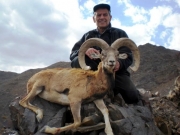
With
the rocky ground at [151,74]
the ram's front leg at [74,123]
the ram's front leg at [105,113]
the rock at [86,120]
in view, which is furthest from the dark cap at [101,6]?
the rocky ground at [151,74]

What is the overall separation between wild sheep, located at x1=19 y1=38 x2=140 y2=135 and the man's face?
1.62m

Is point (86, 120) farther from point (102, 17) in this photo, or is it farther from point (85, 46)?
point (102, 17)

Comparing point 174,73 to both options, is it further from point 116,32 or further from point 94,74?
point 94,74

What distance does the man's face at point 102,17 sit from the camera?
9719 millimetres

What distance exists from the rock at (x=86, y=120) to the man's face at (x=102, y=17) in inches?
115

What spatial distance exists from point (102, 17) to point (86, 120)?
12.8 feet

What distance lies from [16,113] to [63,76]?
5.80 feet

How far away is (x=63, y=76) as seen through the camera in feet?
27.0

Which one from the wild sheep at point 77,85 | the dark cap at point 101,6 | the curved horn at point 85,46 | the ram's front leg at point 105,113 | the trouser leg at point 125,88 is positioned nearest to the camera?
the ram's front leg at point 105,113

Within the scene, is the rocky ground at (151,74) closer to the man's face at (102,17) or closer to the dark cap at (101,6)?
the man's face at (102,17)

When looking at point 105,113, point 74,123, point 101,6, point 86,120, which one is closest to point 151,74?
point 101,6

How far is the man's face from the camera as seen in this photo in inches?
383

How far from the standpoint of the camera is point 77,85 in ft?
25.5

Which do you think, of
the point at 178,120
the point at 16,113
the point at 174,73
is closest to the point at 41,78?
the point at 16,113
